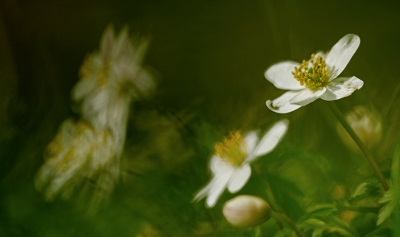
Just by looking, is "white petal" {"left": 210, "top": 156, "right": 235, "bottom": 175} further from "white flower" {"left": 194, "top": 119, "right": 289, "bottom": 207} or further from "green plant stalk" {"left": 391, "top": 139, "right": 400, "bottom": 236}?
"green plant stalk" {"left": 391, "top": 139, "right": 400, "bottom": 236}

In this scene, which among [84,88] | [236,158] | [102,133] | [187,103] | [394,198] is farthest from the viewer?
[187,103]

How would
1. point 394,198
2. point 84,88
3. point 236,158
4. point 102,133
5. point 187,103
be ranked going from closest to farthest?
point 394,198 < point 236,158 < point 102,133 < point 84,88 < point 187,103

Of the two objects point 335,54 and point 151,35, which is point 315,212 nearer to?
point 335,54

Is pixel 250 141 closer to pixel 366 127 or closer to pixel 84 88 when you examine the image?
pixel 366 127

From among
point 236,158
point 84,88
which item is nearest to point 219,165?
point 236,158

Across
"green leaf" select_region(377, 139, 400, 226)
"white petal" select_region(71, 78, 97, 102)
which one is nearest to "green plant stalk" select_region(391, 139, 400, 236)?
"green leaf" select_region(377, 139, 400, 226)

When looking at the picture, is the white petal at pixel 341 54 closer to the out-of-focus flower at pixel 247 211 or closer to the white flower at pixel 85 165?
the out-of-focus flower at pixel 247 211

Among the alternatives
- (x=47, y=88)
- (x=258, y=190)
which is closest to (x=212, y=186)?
(x=258, y=190)
